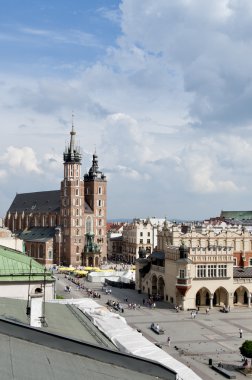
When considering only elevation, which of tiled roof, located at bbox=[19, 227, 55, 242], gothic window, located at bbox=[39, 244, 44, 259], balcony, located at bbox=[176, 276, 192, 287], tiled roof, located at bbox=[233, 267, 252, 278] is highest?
tiled roof, located at bbox=[19, 227, 55, 242]

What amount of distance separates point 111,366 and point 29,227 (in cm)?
13464

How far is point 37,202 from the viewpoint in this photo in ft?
479

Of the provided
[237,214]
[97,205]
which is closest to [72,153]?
[97,205]

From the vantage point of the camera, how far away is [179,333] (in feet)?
162

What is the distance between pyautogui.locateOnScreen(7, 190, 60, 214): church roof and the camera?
448ft

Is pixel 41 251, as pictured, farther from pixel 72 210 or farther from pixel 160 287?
pixel 160 287

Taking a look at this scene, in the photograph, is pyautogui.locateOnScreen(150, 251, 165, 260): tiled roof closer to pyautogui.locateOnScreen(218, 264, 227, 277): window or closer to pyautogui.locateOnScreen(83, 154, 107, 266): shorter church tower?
pyautogui.locateOnScreen(218, 264, 227, 277): window

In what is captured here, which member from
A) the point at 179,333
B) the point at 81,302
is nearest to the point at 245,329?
the point at 179,333

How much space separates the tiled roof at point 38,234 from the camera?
126856 millimetres

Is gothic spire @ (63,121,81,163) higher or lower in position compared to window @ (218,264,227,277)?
higher

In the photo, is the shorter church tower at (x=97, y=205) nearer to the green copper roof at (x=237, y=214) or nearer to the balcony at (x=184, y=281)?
the balcony at (x=184, y=281)

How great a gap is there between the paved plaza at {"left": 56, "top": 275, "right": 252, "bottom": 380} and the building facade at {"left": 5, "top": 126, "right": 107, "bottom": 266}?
1881 inches

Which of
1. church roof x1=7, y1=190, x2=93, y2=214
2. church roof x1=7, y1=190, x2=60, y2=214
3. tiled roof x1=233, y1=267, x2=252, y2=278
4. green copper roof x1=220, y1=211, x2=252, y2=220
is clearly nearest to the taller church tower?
church roof x1=7, y1=190, x2=93, y2=214

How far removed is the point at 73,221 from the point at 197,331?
7527cm
